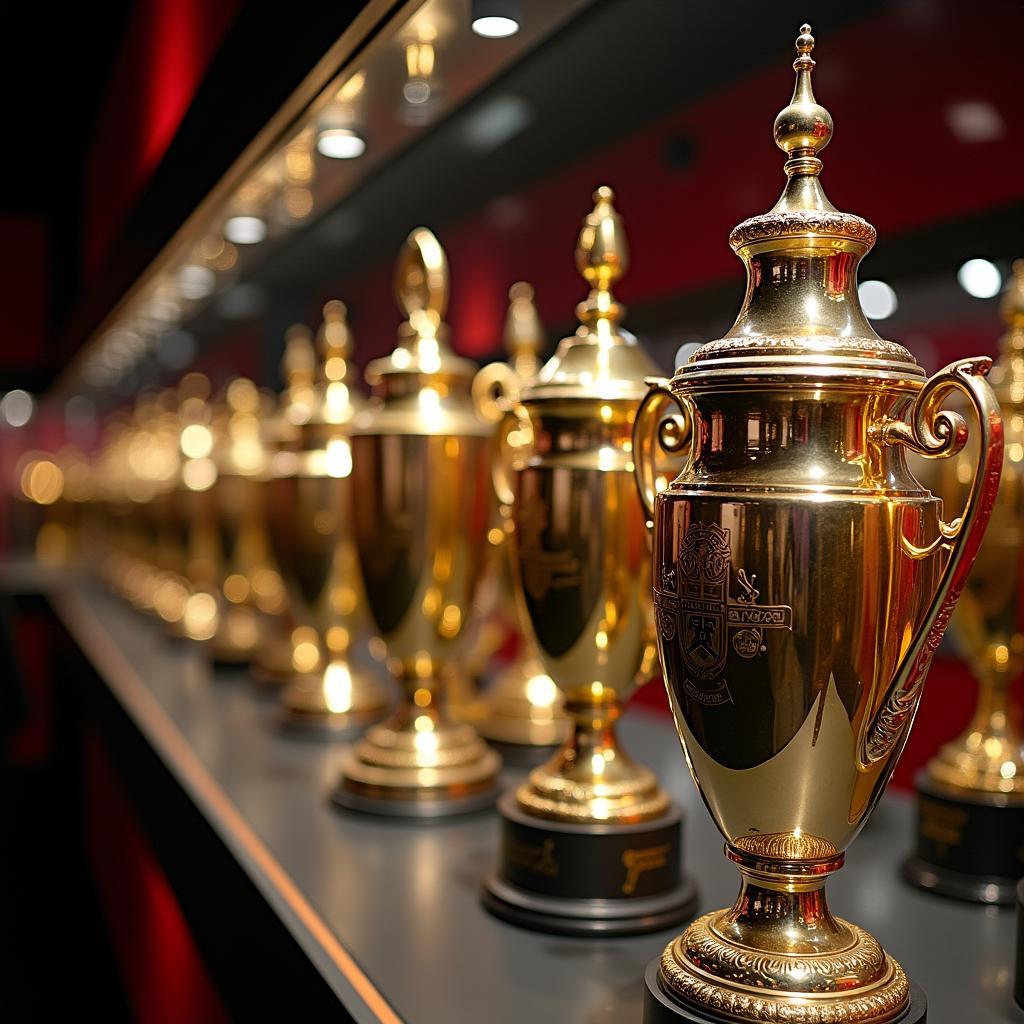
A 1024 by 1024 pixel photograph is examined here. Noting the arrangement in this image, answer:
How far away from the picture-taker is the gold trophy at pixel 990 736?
126cm

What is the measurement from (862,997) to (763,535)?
1.11ft

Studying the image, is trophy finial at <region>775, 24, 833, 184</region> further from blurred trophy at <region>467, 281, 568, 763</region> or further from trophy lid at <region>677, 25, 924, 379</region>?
blurred trophy at <region>467, 281, 568, 763</region>

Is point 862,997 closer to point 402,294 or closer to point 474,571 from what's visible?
point 474,571

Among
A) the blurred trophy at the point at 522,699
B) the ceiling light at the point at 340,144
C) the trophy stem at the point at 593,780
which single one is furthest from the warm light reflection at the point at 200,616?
the trophy stem at the point at 593,780

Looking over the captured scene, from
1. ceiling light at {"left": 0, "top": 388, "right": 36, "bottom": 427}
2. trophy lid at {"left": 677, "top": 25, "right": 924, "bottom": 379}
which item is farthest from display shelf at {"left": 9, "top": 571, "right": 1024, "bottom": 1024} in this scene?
ceiling light at {"left": 0, "top": 388, "right": 36, "bottom": 427}

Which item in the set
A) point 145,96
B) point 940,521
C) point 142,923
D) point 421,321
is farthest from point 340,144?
point 142,923

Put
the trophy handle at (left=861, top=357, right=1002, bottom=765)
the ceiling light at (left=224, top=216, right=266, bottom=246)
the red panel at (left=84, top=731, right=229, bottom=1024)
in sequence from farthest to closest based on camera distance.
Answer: the ceiling light at (left=224, top=216, right=266, bottom=246) < the red panel at (left=84, top=731, right=229, bottom=1024) < the trophy handle at (left=861, top=357, right=1002, bottom=765)

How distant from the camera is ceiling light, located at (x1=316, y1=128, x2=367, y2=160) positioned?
6.14 feet

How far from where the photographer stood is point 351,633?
2.31 meters

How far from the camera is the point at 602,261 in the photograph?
1.35m

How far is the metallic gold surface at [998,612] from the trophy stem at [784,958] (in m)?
0.42

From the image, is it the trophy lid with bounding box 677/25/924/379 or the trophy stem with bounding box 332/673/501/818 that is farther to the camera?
the trophy stem with bounding box 332/673/501/818

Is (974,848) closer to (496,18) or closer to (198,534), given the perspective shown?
Answer: (496,18)

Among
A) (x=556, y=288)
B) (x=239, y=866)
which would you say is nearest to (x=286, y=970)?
(x=239, y=866)
